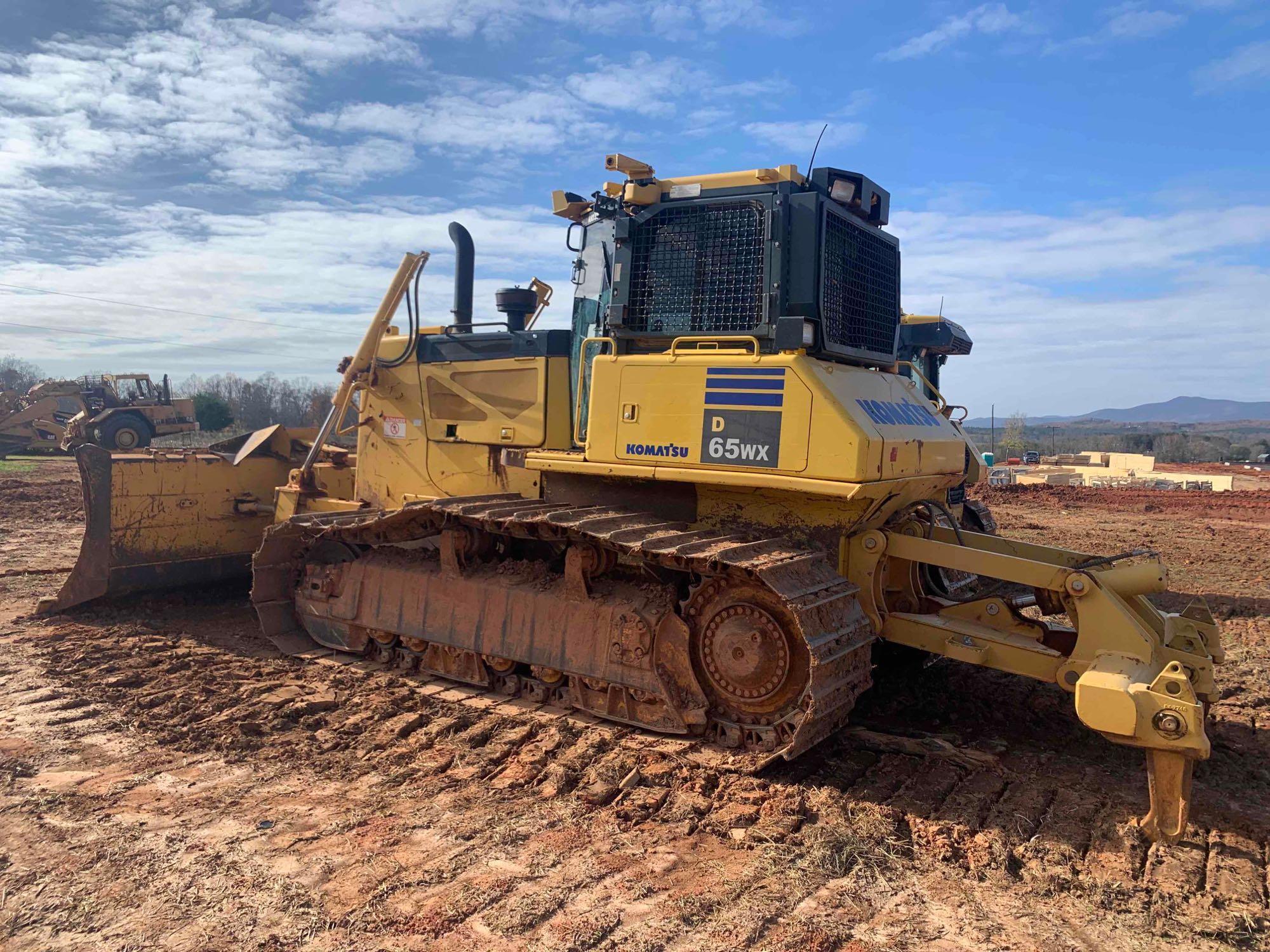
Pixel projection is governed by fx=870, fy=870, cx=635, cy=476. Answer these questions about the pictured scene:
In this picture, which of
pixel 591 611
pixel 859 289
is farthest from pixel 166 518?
pixel 859 289

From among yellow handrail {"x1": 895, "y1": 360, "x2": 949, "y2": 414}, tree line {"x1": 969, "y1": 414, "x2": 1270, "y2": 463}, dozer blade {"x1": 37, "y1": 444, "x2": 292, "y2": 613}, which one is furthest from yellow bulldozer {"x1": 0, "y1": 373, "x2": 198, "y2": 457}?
tree line {"x1": 969, "y1": 414, "x2": 1270, "y2": 463}

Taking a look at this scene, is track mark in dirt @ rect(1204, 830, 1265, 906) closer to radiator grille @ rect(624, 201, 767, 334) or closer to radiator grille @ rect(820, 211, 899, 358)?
radiator grille @ rect(820, 211, 899, 358)

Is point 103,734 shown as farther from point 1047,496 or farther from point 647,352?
point 1047,496

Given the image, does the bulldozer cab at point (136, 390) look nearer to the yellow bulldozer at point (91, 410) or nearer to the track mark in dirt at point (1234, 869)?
the yellow bulldozer at point (91, 410)

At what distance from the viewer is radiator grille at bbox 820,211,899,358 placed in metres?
5.48

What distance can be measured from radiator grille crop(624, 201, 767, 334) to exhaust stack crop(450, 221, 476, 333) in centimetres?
221

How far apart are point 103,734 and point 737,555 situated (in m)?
4.02

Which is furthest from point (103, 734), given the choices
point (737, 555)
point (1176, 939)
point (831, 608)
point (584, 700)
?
point (1176, 939)

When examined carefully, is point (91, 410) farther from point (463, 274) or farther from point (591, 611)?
point (591, 611)

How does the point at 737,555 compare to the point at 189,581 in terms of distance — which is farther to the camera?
the point at 189,581

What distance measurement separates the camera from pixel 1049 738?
5645mm

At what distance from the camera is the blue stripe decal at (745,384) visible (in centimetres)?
497

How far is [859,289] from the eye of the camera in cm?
586

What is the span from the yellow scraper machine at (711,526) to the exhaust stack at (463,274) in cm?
2
